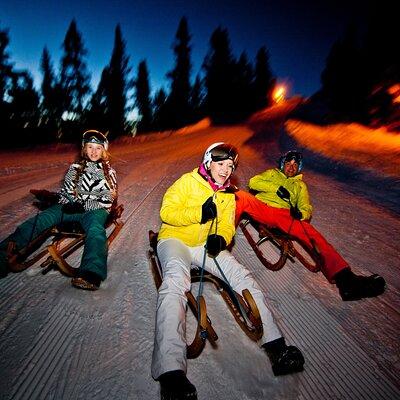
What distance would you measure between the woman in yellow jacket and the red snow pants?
4.76 feet

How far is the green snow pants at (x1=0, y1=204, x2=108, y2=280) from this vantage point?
3006 millimetres

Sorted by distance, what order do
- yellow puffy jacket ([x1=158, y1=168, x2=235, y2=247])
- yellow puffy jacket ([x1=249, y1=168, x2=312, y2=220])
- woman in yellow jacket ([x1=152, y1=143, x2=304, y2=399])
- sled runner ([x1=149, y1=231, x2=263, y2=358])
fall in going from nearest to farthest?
woman in yellow jacket ([x1=152, y1=143, x2=304, y2=399])
sled runner ([x1=149, y1=231, x2=263, y2=358])
yellow puffy jacket ([x1=158, y1=168, x2=235, y2=247])
yellow puffy jacket ([x1=249, y1=168, x2=312, y2=220])

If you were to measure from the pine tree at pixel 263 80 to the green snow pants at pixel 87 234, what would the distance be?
41800 millimetres

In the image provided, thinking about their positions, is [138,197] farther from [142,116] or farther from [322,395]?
[142,116]

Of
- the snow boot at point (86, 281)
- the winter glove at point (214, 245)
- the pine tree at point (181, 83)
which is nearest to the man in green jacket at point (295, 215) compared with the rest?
the winter glove at point (214, 245)

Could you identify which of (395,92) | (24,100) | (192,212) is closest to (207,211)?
(192,212)

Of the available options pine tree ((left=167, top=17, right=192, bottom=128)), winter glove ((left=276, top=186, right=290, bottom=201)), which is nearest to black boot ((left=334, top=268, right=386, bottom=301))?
winter glove ((left=276, top=186, right=290, bottom=201))

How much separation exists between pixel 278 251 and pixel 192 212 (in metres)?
2.39

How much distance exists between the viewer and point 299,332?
287 cm

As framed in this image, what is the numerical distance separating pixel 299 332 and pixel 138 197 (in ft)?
15.9

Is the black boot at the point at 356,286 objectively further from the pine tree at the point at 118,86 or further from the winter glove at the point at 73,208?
the pine tree at the point at 118,86

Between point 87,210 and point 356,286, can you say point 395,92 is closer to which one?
point 356,286

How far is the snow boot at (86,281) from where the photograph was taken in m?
2.80

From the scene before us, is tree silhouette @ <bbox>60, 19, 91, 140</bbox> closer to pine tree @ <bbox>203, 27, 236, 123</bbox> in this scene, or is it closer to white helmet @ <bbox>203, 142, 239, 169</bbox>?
pine tree @ <bbox>203, 27, 236, 123</bbox>
